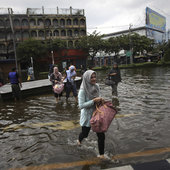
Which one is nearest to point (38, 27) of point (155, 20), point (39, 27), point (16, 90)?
point (39, 27)

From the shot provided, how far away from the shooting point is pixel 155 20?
7750 centimetres

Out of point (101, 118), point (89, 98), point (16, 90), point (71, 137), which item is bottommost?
point (71, 137)

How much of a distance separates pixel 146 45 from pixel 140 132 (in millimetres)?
48567

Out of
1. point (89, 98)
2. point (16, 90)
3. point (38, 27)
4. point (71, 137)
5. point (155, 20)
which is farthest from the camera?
point (155, 20)

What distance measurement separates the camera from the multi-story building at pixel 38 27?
42.5 metres

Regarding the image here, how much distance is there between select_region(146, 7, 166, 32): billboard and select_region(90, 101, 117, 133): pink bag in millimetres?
75387

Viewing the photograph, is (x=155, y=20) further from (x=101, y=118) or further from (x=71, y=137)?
(x=101, y=118)

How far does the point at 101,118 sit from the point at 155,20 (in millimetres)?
85353

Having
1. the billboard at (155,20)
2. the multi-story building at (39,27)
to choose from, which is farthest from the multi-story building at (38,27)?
the billboard at (155,20)

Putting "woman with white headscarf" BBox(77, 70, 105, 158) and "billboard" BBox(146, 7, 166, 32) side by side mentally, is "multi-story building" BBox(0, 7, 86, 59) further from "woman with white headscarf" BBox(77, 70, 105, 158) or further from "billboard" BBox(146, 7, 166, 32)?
"woman with white headscarf" BBox(77, 70, 105, 158)

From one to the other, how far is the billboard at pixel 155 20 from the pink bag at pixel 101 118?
75387 millimetres

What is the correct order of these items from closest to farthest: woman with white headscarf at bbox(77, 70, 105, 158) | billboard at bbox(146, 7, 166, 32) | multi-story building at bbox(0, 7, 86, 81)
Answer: woman with white headscarf at bbox(77, 70, 105, 158), multi-story building at bbox(0, 7, 86, 81), billboard at bbox(146, 7, 166, 32)

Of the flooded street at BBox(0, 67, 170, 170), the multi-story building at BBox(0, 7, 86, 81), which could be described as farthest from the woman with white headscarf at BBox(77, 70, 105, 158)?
the multi-story building at BBox(0, 7, 86, 81)

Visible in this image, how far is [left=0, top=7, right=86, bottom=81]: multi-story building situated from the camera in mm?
42547
